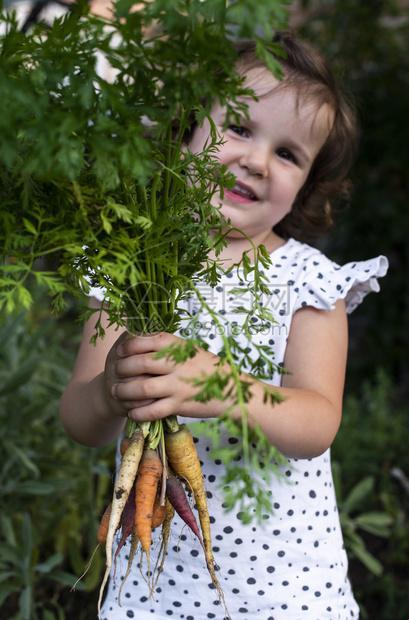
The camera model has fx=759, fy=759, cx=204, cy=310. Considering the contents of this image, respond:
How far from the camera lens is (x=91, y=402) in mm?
1279

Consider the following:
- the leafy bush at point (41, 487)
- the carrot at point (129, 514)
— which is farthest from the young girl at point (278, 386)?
the leafy bush at point (41, 487)

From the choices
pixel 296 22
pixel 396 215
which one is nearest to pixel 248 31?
pixel 396 215

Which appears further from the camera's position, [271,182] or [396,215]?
[396,215]

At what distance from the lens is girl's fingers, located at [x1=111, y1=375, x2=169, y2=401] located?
103 cm

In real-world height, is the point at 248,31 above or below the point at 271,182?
below

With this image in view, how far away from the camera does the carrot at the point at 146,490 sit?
1.08 meters

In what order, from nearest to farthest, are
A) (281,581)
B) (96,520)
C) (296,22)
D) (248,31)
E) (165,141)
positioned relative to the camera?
(248,31)
(165,141)
(281,581)
(96,520)
(296,22)

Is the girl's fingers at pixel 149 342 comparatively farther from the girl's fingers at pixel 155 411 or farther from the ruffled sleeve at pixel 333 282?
the ruffled sleeve at pixel 333 282

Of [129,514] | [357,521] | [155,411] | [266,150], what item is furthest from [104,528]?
[357,521]

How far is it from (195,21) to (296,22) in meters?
3.62

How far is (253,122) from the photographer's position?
4.60 ft

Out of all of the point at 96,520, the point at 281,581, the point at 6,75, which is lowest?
the point at 281,581

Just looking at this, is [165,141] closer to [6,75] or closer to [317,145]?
[6,75]

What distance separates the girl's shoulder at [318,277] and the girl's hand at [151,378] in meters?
0.42
